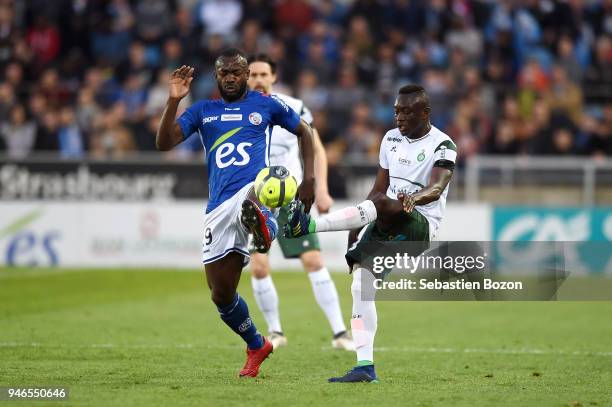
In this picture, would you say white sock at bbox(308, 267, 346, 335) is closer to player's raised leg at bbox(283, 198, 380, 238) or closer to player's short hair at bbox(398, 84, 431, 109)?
player's raised leg at bbox(283, 198, 380, 238)

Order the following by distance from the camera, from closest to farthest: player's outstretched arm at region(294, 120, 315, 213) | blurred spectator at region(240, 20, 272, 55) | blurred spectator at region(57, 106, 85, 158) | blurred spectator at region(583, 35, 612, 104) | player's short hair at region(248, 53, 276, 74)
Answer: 1. player's outstretched arm at region(294, 120, 315, 213)
2. player's short hair at region(248, 53, 276, 74)
3. blurred spectator at region(57, 106, 85, 158)
4. blurred spectator at region(583, 35, 612, 104)
5. blurred spectator at region(240, 20, 272, 55)

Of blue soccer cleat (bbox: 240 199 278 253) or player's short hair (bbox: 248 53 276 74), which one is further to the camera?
player's short hair (bbox: 248 53 276 74)

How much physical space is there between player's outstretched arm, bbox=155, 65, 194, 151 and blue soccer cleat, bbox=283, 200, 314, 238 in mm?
1112

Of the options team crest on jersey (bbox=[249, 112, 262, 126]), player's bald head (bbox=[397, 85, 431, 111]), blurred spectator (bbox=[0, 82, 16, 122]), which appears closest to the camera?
player's bald head (bbox=[397, 85, 431, 111])

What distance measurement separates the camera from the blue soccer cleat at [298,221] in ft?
28.1

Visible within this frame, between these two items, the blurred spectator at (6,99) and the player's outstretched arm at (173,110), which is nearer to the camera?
the player's outstretched arm at (173,110)

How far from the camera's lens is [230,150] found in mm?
9023

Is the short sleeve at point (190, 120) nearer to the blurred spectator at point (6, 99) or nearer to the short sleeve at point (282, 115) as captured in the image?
the short sleeve at point (282, 115)

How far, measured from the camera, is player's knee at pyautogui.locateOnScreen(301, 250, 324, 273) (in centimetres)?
1212

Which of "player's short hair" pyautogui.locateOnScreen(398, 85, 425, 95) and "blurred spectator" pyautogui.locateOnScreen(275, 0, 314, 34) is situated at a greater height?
"blurred spectator" pyautogui.locateOnScreen(275, 0, 314, 34)

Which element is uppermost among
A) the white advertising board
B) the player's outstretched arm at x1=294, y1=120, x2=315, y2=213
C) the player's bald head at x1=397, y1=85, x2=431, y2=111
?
the player's bald head at x1=397, y1=85, x2=431, y2=111

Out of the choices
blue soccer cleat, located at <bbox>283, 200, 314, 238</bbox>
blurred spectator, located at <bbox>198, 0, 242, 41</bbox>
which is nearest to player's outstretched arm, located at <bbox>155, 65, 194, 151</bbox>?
blue soccer cleat, located at <bbox>283, 200, 314, 238</bbox>

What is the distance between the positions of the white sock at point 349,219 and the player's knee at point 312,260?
3473 mm

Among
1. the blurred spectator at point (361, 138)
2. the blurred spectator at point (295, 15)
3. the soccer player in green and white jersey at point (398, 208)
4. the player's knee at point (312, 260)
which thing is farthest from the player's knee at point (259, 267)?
the blurred spectator at point (295, 15)
